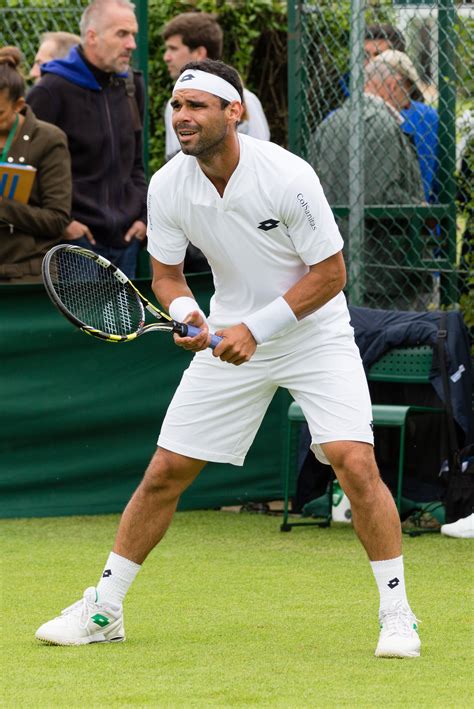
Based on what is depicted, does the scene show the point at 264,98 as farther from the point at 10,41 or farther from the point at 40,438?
the point at 40,438

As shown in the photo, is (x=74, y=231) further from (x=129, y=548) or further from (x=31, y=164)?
(x=129, y=548)

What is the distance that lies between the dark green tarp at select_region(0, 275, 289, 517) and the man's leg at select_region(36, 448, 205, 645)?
2.61 meters

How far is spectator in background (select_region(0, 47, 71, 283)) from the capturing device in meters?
7.24

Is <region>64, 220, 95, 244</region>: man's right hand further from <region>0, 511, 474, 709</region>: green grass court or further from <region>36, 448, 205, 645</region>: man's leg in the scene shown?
<region>36, 448, 205, 645</region>: man's leg

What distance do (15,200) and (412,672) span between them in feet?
12.1

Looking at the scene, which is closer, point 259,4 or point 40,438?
point 40,438

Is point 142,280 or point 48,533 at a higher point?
point 142,280

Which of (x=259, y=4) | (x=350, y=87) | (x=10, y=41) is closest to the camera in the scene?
(x=350, y=87)

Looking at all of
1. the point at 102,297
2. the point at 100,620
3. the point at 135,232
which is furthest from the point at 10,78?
the point at 100,620

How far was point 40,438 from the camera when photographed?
24.7ft

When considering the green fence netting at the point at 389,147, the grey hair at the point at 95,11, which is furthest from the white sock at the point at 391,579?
the grey hair at the point at 95,11

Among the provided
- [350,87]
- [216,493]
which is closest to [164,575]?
[216,493]

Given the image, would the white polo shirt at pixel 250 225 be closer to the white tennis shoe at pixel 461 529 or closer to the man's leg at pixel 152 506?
the man's leg at pixel 152 506

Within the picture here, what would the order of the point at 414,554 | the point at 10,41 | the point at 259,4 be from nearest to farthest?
the point at 414,554 < the point at 10,41 < the point at 259,4
